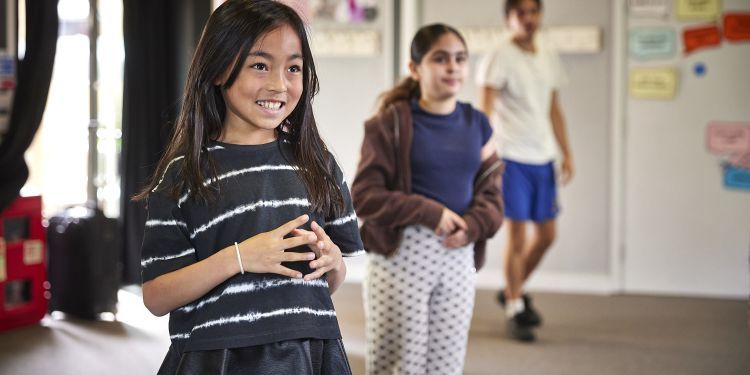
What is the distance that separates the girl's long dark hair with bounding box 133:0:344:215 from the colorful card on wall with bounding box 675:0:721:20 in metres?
4.01

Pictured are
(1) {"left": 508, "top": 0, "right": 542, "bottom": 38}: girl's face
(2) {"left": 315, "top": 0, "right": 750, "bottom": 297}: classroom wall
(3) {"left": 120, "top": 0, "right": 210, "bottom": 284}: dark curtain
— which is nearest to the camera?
(1) {"left": 508, "top": 0, "right": 542, "bottom": 38}: girl's face

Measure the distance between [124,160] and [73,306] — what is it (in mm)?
869

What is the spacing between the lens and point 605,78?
17.0ft

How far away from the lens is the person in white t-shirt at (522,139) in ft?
13.4

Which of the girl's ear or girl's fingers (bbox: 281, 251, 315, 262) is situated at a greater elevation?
the girl's ear

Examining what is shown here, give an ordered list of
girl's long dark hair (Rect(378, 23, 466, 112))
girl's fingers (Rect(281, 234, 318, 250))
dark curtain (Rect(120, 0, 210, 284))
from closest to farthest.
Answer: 1. girl's fingers (Rect(281, 234, 318, 250))
2. girl's long dark hair (Rect(378, 23, 466, 112))
3. dark curtain (Rect(120, 0, 210, 284))

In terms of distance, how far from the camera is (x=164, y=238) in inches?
55.5

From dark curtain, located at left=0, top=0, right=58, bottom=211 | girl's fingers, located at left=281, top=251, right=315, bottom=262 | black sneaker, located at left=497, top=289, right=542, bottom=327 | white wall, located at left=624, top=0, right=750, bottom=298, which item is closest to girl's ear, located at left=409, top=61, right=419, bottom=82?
girl's fingers, located at left=281, top=251, right=315, bottom=262

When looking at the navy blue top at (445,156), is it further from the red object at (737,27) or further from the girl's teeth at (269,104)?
the red object at (737,27)

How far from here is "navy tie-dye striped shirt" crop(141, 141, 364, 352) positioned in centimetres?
141

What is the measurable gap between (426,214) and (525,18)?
1894mm

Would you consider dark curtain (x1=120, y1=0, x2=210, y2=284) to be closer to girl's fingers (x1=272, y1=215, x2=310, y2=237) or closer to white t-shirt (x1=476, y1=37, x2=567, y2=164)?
white t-shirt (x1=476, y1=37, x2=567, y2=164)

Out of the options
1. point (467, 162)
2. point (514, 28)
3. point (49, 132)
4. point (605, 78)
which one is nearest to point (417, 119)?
point (467, 162)

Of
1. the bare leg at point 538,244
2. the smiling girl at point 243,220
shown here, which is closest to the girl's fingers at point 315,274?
the smiling girl at point 243,220
